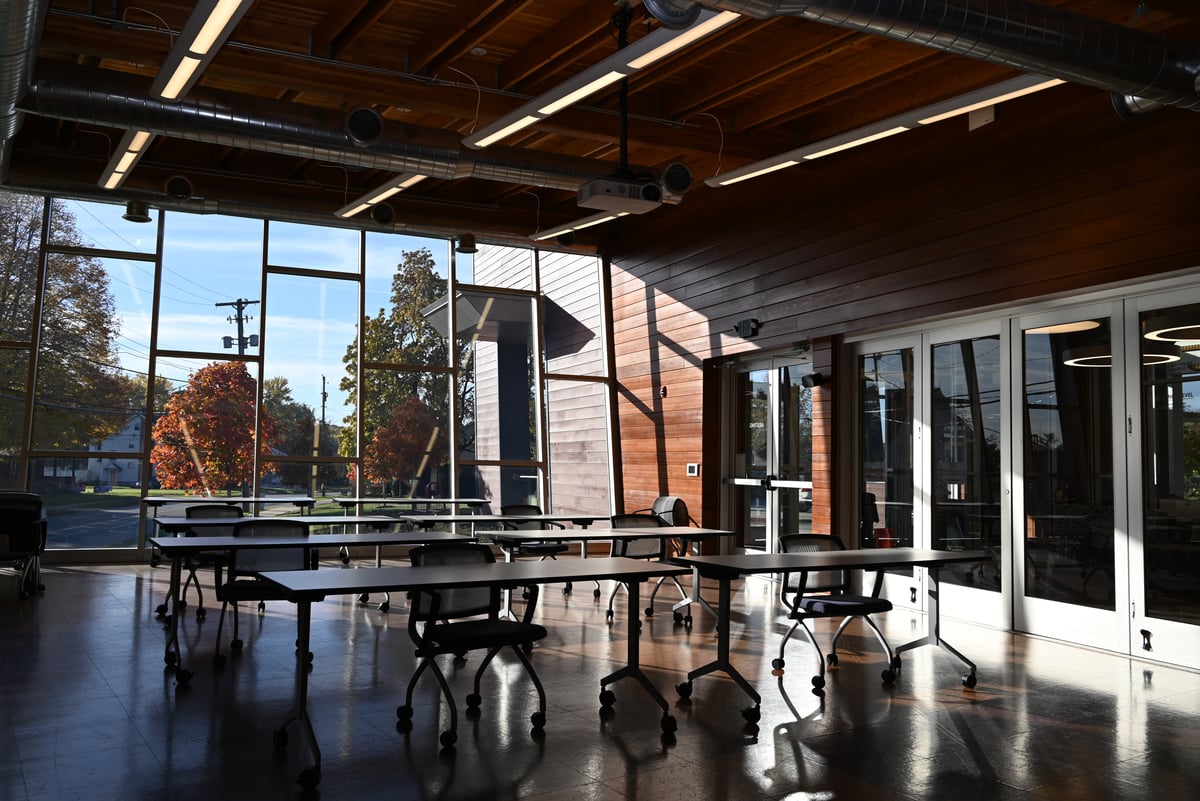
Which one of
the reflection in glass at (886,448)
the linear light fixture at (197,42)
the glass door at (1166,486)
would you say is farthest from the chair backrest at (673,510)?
the linear light fixture at (197,42)

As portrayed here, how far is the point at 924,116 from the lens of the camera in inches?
241

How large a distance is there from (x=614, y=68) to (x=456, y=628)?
3363 mm

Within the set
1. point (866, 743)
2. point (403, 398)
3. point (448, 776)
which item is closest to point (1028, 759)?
point (866, 743)

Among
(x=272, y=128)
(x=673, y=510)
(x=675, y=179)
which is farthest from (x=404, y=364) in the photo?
(x=675, y=179)

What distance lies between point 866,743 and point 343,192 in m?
9.19

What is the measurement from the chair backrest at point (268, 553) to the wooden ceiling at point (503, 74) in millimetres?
2965

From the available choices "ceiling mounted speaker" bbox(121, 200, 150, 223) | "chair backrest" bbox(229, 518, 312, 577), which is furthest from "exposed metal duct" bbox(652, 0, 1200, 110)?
"ceiling mounted speaker" bbox(121, 200, 150, 223)

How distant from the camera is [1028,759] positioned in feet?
13.2

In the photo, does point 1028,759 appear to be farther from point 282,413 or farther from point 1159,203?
point 282,413

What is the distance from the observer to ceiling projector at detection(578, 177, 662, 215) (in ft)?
22.5

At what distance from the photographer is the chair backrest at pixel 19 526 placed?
25.7 ft

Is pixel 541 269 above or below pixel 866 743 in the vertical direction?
above

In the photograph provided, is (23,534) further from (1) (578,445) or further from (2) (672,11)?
(2) (672,11)

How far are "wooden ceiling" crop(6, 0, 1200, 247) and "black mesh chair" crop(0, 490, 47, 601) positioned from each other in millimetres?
3228
